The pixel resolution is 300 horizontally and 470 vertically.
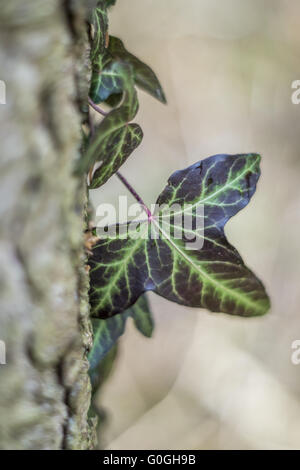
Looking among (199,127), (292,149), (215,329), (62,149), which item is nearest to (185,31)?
(199,127)

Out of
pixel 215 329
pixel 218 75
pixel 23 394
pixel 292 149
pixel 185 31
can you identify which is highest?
pixel 185 31

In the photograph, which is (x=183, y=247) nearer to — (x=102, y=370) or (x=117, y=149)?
(x=117, y=149)

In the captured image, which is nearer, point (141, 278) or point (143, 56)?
point (141, 278)

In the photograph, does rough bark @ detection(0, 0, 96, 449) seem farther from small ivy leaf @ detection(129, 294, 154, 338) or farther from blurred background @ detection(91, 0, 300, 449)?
blurred background @ detection(91, 0, 300, 449)

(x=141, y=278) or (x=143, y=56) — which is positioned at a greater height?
(x=143, y=56)

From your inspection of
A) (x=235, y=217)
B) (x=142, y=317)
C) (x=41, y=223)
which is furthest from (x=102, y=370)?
(x=235, y=217)

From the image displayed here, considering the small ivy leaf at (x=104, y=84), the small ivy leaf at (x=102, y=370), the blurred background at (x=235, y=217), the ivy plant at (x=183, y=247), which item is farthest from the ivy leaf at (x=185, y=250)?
the blurred background at (x=235, y=217)

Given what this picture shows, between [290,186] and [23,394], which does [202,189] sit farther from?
[290,186]
